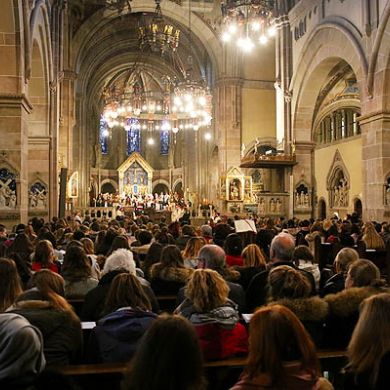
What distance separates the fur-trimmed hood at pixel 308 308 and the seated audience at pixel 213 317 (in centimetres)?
38

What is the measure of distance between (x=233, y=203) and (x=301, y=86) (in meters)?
7.10

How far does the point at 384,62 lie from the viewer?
45.9 feet

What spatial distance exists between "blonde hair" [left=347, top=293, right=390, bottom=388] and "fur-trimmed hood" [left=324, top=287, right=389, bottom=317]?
1.17 metres

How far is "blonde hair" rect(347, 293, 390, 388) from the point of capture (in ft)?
8.34

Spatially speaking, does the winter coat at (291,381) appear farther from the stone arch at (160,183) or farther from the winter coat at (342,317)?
the stone arch at (160,183)

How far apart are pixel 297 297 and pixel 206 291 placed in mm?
633

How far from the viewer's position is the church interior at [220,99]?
45.9 feet

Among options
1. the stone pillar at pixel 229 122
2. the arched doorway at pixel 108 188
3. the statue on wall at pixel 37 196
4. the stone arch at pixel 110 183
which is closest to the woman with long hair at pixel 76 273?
the statue on wall at pixel 37 196

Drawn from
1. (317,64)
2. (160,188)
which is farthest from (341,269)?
(160,188)

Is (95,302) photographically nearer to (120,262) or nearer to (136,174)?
(120,262)

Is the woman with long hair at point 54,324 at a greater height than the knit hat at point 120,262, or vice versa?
the knit hat at point 120,262

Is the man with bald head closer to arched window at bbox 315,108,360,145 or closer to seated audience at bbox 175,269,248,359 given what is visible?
seated audience at bbox 175,269,248,359

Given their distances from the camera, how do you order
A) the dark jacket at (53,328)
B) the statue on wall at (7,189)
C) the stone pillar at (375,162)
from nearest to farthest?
the dark jacket at (53,328)
the statue on wall at (7,189)
the stone pillar at (375,162)

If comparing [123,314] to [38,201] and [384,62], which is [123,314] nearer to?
[384,62]
